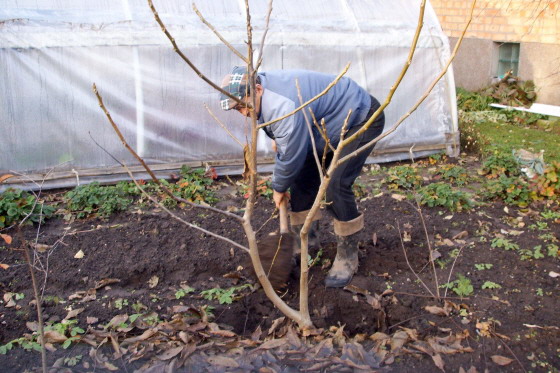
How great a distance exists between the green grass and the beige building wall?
0.97 m

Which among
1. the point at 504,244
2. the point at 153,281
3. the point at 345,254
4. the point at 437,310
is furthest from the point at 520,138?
the point at 153,281

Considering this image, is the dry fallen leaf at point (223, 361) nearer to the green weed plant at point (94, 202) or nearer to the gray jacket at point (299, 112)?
the gray jacket at point (299, 112)

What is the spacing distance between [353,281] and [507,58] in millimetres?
7891

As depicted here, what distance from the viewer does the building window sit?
10305 millimetres

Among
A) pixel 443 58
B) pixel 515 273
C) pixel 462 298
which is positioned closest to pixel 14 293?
pixel 462 298

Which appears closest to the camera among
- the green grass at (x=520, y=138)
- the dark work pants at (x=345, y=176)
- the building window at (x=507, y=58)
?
the dark work pants at (x=345, y=176)

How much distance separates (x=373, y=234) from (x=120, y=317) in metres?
2.14

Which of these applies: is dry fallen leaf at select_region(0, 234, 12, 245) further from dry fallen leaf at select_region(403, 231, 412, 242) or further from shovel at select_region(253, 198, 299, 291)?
dry fallen leaf at select_region(403, 231, 412, 242)

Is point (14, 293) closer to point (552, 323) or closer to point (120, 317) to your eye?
point (120, 317)

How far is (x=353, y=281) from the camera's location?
4066 millimetres

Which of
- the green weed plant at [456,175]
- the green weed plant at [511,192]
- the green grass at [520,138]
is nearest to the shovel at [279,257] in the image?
the green weed plant at [511,192]

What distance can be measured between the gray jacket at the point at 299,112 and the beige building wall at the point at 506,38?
576cm

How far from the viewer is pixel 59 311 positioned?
3.81 m

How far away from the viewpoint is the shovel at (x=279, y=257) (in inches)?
160
